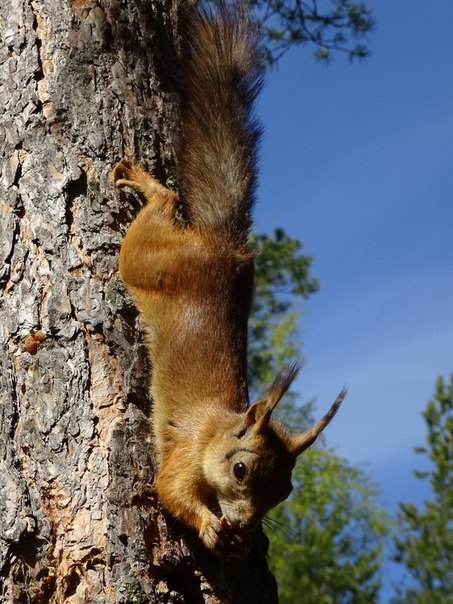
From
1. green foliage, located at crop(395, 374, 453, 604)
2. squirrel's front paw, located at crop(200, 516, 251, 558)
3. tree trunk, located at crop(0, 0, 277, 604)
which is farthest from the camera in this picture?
green foliage, located at crop(395, 374, 453, 604)

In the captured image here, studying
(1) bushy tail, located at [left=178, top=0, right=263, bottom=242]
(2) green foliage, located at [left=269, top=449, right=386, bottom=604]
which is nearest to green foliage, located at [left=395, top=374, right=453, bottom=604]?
(2) green foliage, located at [left=269, top=449, right=386, bottom=604]

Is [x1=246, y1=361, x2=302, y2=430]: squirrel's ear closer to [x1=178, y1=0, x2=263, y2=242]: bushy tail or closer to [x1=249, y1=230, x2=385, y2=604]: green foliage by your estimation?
[x1=178, y1=0, x2=263, y2=242]: bushy tail

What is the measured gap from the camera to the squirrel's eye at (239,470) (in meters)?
3.00

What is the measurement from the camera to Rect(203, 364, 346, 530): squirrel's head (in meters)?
2.96

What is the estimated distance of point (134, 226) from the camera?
3.05 meters

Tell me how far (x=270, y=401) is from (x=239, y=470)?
0.93 feet

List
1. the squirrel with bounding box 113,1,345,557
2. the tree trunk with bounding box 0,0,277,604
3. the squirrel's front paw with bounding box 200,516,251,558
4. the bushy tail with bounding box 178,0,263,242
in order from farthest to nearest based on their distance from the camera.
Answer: the bushy tail with bounding box 178,0,263,242
the squirrel with bounding box 113,1,345,557
the squirrel's front paw with bounding box 200,516,251,558
the tree trunk with bounding box 0,0,277,604

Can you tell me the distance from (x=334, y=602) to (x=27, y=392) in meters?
16.2

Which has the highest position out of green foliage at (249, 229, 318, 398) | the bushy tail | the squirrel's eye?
green foliage at (249, 229, 318, 398)

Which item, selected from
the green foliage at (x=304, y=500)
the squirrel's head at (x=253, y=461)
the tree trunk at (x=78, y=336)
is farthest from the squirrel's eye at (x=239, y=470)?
the green foliage at (x=304, y=500)

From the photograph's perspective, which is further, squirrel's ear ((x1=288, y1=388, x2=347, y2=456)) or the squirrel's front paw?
squirrel's ear ((x1=288, y1=388, x2=347, y2=456))

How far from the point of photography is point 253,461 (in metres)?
3.03

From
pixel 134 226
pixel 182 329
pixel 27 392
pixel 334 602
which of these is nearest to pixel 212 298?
pixel 182 329

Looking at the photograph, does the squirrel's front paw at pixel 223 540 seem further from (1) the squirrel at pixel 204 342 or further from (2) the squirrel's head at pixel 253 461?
(2) the squirrel's head at pixel 253 461
